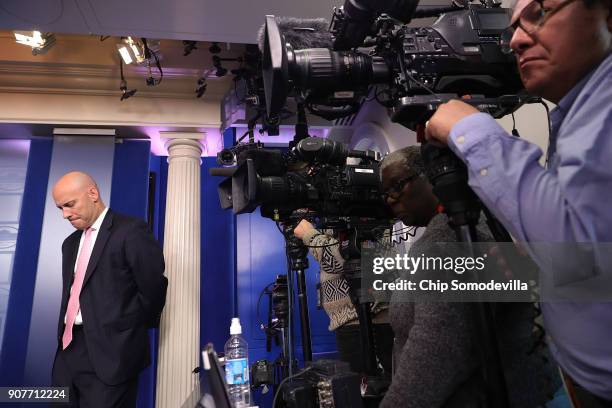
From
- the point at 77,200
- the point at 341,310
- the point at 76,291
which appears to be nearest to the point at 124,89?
the point at 77,200

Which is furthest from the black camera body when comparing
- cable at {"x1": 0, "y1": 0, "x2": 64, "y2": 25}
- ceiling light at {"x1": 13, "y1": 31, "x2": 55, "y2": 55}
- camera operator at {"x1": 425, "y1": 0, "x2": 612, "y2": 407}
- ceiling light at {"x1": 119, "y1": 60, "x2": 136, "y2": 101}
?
ceiling light at {"x1": 13, "y1": 31, "x2": 55, "y2": 55}

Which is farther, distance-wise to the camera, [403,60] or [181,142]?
[181,142]

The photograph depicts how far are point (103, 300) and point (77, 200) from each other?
21.7 inches

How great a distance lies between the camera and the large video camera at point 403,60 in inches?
32.1

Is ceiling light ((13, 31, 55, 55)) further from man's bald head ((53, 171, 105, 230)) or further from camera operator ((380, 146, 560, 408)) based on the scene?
camera operator ((380, 146, 560, 408))

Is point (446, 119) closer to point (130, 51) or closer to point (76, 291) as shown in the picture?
point (76, 291)

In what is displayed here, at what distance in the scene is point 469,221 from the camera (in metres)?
0.62

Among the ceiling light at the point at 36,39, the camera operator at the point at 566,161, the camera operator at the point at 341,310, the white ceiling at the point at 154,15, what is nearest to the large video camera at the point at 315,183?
the camera operator at the point at 341,310

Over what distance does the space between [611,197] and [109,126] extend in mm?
3339

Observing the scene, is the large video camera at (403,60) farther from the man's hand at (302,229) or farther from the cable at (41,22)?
the cable at (41,22)

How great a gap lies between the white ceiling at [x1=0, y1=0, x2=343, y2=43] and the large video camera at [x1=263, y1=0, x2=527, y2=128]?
54.2 inches

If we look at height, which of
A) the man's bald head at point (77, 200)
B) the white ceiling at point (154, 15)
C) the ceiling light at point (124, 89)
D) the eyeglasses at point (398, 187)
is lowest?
the eyeglasses at point (398, 187)

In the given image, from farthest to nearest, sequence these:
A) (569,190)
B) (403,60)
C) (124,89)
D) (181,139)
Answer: (181,139)
(124,89)
(403,60)
(569,190)

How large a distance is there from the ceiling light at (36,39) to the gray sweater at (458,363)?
117 inches
